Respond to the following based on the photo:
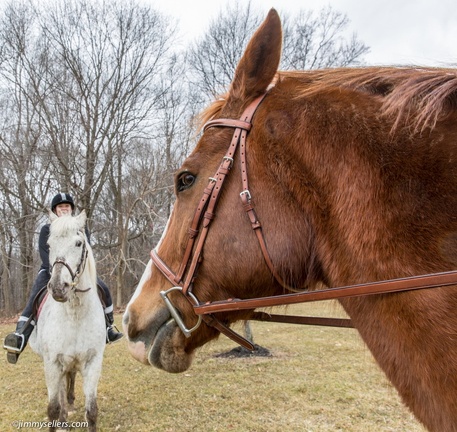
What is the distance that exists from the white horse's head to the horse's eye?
3067 mm

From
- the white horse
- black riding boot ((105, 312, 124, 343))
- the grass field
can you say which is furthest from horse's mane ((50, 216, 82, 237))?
the grass field

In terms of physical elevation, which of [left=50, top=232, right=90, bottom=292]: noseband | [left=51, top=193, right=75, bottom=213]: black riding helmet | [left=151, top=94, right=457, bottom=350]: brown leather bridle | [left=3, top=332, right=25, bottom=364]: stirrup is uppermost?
[left=151, top=94, right=457, bottom=350]: brown leather bridle

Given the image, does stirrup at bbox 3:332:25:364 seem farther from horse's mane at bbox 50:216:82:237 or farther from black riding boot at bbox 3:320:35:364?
horse's mane at bbox 50:216:82:237

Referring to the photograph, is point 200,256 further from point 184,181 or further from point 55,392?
point 55,392

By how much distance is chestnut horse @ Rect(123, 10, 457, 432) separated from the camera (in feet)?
3.71

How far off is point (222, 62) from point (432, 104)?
42.0 feet

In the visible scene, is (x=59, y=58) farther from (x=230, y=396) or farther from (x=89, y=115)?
(x=230, y=396)

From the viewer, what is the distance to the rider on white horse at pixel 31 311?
4.99 m

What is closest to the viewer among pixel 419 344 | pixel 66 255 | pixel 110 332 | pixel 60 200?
pixel 419 344

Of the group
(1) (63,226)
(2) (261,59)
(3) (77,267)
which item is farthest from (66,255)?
(2) (261,59)

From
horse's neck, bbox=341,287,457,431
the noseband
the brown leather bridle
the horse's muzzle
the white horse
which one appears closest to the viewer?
horse's neck, bbox=341,287,457,431

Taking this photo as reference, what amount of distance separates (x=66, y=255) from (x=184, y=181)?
326 cm

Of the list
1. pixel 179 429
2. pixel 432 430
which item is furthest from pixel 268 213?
pixel 179 429

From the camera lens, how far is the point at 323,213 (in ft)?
4.33
